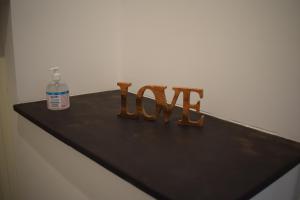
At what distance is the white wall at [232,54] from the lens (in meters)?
0.76

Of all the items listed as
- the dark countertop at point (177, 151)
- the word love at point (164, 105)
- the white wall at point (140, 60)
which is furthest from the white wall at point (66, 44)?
the word love at point (164, 105)

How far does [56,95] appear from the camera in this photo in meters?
0.96

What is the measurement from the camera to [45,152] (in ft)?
3.12

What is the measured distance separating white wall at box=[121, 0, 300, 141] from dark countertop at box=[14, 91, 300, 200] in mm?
75

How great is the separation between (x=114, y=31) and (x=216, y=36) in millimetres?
563

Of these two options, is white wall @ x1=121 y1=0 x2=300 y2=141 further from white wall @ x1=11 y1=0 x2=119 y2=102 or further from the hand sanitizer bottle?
the hand sanitizer bottle

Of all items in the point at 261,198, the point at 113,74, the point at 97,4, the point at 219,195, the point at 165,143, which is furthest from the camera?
the point at 113,74

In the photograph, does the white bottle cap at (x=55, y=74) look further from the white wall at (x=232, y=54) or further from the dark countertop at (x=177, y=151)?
the white wall at (x=232, y=54)

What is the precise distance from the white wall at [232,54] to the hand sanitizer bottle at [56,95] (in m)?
0.39

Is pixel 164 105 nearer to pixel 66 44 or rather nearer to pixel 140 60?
pixel 140 60

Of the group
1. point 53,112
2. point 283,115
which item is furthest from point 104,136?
point 283,115

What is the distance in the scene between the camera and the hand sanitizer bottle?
97cm

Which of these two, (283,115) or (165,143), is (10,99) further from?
(283,115)

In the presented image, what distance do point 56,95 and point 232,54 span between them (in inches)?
25.6
